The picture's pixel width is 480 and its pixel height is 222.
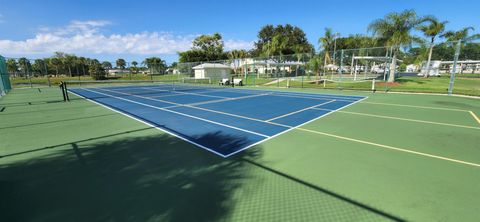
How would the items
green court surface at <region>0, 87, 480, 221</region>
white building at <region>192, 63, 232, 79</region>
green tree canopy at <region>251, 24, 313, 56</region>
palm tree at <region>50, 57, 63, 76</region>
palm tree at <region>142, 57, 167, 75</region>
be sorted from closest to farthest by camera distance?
green court surface at <region>0, 87, 480, 221</region>
white building at <region>192, 63, 232, 79</region>
palm tree at <region>142, 57, 167, 75</region>
green tree canopy at <region>251, 24, 313, 56</region>
palm tree at <region>50, 57, 63, 76</region>

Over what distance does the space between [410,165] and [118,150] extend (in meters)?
6.18

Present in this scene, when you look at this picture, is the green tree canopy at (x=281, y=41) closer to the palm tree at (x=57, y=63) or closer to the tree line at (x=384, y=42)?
the tree line at (x=384, y=42)

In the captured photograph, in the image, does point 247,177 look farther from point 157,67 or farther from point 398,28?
point 157,67

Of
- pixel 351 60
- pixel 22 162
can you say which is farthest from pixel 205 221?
pixel 351 60

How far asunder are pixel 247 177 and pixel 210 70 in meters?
32.4

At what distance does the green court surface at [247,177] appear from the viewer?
2980 millimetres

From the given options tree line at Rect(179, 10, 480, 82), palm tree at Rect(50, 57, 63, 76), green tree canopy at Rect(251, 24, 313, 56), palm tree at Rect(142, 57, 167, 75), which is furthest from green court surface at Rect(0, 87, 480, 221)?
palm tree at Rect(50, 57, 63, 76)

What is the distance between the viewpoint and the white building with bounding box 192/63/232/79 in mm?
34344

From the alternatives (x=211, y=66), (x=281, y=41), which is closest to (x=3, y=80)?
(x=211, y=66)

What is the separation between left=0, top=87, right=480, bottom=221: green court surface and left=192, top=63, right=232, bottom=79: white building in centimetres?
2828

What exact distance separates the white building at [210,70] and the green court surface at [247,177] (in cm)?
2828

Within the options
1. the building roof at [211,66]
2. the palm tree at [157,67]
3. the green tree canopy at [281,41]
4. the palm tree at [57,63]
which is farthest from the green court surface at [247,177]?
the palm tree at [57,63]

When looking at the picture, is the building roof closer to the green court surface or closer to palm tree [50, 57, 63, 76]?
the green court surface

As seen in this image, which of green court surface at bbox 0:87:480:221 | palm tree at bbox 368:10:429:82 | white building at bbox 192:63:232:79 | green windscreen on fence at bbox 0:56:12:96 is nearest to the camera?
green court surface at bbox 0:87:480:221
